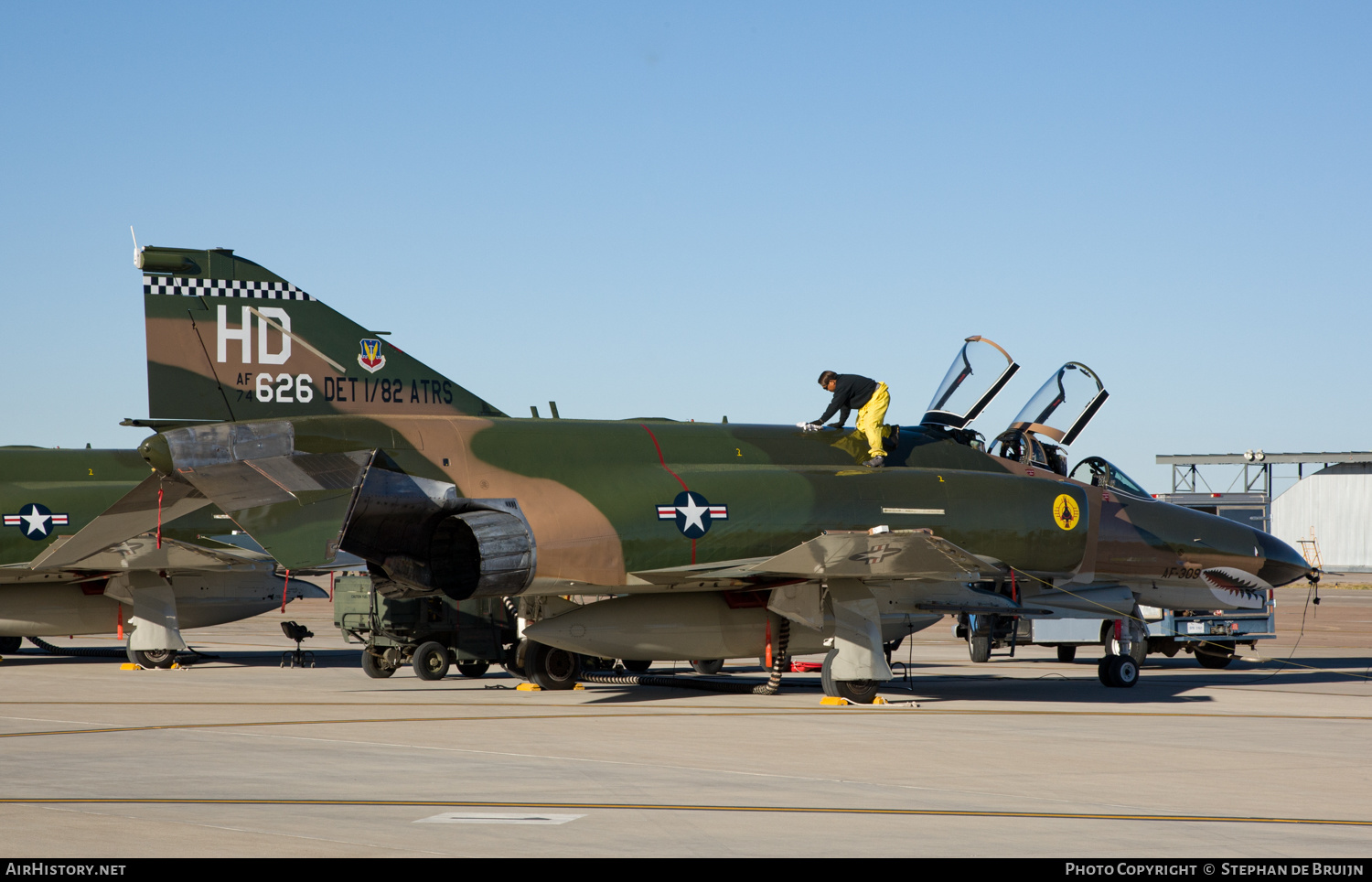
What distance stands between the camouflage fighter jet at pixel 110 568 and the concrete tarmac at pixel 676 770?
3.52 m

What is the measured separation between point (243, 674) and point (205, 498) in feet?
24.1

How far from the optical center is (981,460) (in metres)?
18.1

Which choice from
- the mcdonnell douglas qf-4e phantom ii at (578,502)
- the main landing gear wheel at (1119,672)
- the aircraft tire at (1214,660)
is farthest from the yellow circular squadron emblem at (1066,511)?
the aircraft tire at (1214,660)

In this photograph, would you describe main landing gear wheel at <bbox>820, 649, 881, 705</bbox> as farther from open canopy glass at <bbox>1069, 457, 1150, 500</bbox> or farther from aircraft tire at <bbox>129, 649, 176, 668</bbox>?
aircraft tire at <bbox>129, 649, 176, 668</bbox>

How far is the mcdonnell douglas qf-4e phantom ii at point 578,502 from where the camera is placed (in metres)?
14.1

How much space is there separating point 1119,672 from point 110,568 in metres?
15.9

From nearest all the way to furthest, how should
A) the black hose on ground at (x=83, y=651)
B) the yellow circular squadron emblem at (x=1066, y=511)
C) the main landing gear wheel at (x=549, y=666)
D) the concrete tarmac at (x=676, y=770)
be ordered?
the concrete tarmac at (x=676, y=770)
the yellow circular squadron emblem at (x=1066, y=511)
the main landing gear wheel at (x=549, y=666)
the black hose on ground at (x=83, y=651)

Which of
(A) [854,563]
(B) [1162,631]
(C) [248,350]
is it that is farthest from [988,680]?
(C) [248,350]

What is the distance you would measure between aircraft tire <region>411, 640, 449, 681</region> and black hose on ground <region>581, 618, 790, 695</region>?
2054 mm

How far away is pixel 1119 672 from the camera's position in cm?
1823

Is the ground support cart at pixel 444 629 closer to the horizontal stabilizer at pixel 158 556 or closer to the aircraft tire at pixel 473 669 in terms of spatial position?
the aircraft tire at pixel 473 669

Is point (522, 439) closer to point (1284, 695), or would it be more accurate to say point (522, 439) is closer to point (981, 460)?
point (981, 460)

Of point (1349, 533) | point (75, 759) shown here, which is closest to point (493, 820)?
point (75, 759)

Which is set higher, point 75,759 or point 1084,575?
point 1084,575
